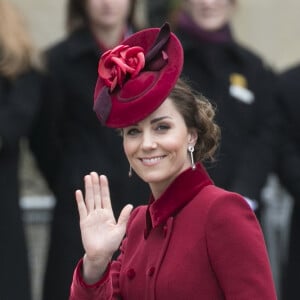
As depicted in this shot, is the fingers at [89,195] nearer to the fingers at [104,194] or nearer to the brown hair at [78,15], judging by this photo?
the fingers at [104,194]

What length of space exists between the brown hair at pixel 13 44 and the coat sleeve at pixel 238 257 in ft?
8.97

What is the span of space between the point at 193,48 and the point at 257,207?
83cm

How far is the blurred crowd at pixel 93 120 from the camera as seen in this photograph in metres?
5.83

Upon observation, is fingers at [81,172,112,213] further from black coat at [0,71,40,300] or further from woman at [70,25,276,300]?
black coat at [0,71,40,300]

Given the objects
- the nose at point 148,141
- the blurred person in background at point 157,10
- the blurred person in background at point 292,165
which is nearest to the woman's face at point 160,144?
the nose at point 148,141

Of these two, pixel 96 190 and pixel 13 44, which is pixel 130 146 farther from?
pixel 13 44

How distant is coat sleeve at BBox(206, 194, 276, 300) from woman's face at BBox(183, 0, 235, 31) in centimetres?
A: 293

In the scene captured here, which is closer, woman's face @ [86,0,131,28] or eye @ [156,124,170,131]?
eye @ [156,124,170,131]

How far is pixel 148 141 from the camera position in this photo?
3.41 m

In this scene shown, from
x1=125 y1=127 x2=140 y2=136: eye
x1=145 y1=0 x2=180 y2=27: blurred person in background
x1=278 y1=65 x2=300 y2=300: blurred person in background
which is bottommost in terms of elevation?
x1=145 y1=0 x2=180 y2=27: blurred person in background

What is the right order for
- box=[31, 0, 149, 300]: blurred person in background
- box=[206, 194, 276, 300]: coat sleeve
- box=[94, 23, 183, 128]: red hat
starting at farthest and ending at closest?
1. box=[31, 0, 149, 300]: blurred person in background
2. box=[94, 23, 183, 128]: red hat
3. box=[206, 194, 276, 300]: coat sleeve

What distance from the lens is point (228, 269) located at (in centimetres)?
323

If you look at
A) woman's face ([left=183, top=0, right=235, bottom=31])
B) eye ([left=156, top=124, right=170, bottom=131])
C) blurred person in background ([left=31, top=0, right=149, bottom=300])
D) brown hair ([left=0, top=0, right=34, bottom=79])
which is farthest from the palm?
woman's face ([left=183, top=0, right=235, bottom=31])

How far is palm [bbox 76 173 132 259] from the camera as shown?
11.1 feet
